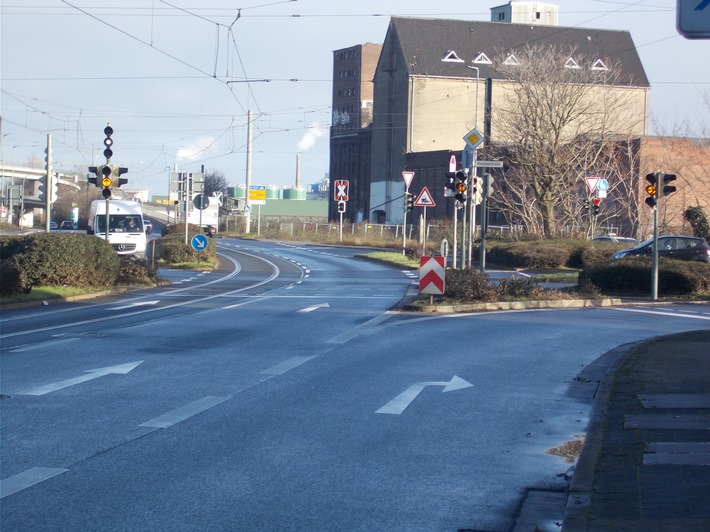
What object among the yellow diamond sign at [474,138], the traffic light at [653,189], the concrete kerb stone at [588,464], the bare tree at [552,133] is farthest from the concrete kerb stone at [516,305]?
the bare tree at [552,133]

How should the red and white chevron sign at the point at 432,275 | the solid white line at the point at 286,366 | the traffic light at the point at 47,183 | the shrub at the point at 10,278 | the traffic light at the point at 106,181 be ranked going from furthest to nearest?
the traffic light at the point at 47,183 → the traffic light at the point at 106,181 → the shrub at the point at 10,278 → the red and white chevron sign at the point at 432,275 → the solid white line at the point at 286,366

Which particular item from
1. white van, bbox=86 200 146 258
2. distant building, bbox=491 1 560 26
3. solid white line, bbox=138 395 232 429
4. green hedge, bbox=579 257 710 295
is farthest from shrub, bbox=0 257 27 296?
distant building, bbox=491 1 560 26

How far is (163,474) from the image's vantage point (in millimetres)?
6883

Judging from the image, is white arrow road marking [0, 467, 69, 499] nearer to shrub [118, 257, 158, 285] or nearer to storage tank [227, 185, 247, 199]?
shrub [118, 257, 158, 285]

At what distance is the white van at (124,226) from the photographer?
3941cm

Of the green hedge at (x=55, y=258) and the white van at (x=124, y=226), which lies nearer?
the green hedge at (x=55, y=258)

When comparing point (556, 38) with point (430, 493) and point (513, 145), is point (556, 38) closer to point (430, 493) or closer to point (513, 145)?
point (513, 145)

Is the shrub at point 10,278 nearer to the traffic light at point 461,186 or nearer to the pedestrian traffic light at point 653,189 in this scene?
the traffic light at point 461,186

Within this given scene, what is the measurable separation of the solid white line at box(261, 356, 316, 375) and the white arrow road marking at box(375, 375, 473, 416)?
1.90m

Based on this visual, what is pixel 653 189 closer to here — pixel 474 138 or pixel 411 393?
pixel 474 138

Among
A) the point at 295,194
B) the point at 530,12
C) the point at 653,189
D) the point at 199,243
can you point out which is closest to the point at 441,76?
the point at 530,12

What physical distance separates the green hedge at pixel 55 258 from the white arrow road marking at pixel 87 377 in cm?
1198

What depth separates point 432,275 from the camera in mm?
21547

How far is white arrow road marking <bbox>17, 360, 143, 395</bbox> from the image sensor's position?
10250 millimetres
